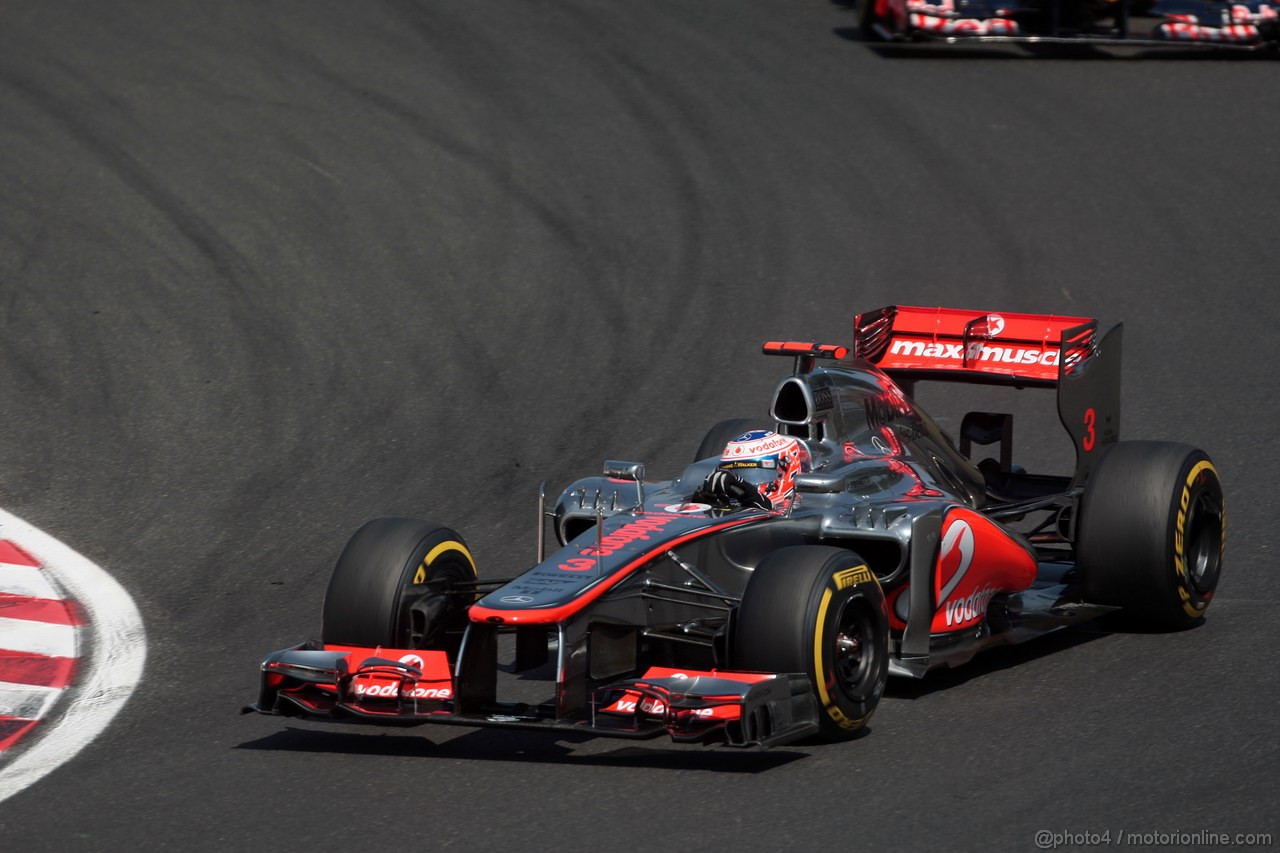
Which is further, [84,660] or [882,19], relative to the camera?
[882,19]

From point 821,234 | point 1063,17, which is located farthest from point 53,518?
point 1063,17

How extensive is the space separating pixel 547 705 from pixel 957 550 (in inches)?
80.1

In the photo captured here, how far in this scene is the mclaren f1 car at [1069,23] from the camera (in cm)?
1802

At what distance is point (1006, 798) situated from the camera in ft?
20.0

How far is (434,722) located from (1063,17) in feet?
46.4

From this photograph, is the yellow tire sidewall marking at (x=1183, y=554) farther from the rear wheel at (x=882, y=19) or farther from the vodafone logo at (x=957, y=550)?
the rear wheel at (x=882, y=19)

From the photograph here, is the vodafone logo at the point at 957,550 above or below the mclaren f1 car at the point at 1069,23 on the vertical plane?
below

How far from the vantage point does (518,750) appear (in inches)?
267

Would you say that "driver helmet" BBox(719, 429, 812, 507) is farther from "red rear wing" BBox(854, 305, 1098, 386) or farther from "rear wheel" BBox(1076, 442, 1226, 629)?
"red rear wing" BBox(854, 305, 1098, 386)

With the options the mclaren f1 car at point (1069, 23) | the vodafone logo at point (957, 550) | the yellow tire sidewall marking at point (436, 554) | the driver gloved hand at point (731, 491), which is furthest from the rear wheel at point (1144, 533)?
the mclaren f1 car at point (1069, 23)

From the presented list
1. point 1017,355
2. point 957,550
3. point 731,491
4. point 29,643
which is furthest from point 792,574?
point 29,643

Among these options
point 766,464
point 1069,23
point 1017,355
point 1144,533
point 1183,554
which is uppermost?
point 1069,23

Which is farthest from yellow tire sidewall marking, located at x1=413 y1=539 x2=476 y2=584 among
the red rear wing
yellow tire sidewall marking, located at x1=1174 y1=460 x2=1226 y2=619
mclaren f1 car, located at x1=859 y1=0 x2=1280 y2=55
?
mclaren f1 car, located at x1=859 y1=0 x2=1280 y2=55

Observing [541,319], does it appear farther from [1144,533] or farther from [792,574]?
[792,574]
